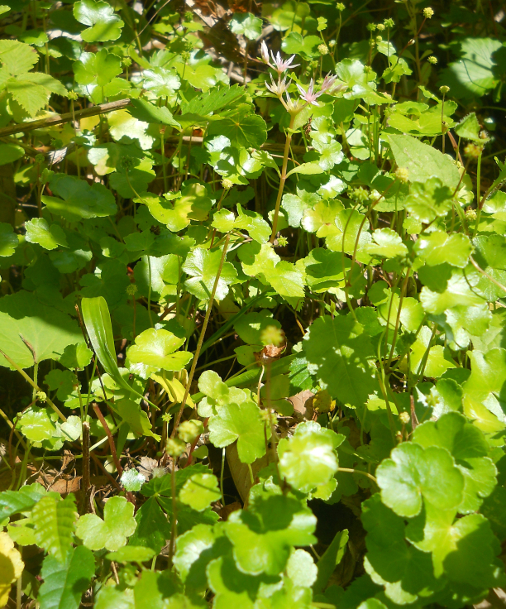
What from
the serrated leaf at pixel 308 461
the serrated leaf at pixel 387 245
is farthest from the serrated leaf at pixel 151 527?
the serrated leaf at pixel 387 245

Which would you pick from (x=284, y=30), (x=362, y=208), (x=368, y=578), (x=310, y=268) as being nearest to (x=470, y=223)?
(x=362, y=208)

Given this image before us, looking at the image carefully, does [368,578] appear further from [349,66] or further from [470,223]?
[349,66]

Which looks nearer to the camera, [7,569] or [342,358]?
[7,569]

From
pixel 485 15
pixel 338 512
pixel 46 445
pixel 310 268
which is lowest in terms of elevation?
pixel 338 512

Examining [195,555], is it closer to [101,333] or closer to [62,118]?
[101,333]

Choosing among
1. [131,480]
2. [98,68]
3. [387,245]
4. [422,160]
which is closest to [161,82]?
[98,68]

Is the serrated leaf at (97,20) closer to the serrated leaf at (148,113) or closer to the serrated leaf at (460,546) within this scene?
the serrated leaf at (148,113)

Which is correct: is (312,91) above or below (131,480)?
above
